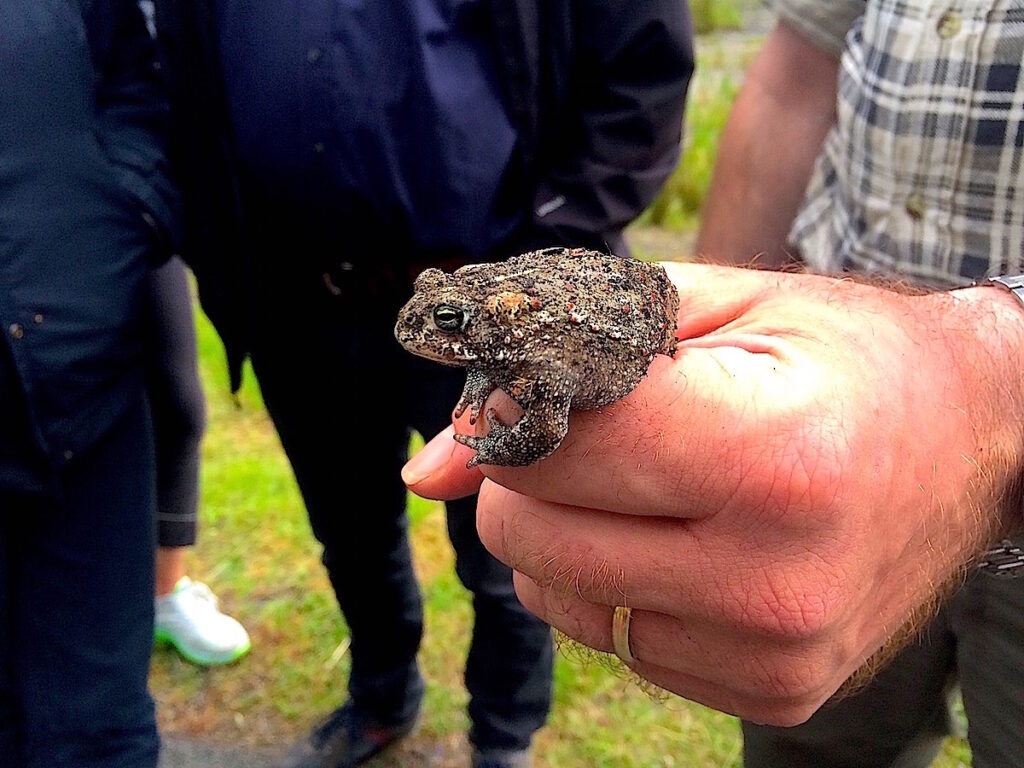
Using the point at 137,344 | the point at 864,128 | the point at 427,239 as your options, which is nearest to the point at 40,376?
the point at 137,344

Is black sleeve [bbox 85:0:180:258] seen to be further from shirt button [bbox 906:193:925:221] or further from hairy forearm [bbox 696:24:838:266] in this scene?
shirt button [bbox 906:193:925:221]

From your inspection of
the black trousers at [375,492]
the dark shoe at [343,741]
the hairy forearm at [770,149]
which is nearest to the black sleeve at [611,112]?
the hairy forearm at [770,149]

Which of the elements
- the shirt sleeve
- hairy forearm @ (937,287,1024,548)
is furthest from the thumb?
the shirt sleeve

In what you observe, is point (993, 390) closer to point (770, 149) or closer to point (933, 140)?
point (933, 140)

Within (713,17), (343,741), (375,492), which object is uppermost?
(713,17)

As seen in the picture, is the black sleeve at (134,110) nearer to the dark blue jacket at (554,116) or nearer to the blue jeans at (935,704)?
the dark blue jacket at (554,116)

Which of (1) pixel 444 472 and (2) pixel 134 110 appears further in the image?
(2) pixel 134 110

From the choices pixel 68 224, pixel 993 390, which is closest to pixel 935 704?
pixel 993 390
